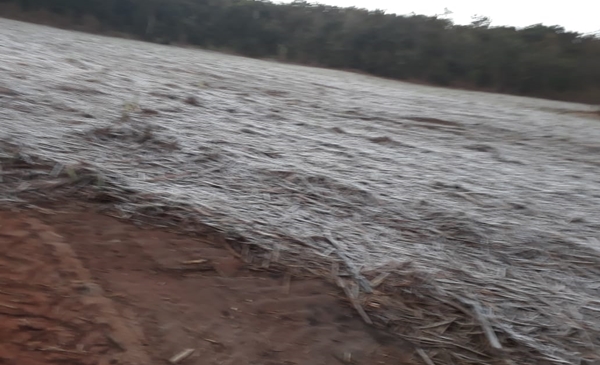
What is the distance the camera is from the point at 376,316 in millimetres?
3158

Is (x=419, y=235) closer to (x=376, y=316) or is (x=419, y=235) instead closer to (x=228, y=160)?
(x=376, y=316)

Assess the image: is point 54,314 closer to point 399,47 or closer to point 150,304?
point 150,304

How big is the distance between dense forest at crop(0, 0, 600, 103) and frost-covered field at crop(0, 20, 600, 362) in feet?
33.6

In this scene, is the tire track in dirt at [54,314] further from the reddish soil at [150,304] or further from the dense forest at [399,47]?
the dense forest at [399,47]

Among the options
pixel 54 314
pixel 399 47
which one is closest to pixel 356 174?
pixel 54 314

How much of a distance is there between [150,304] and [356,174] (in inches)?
101

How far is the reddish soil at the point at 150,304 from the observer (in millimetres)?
2658

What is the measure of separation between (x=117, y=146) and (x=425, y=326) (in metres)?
2.67

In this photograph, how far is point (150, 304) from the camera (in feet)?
9.62

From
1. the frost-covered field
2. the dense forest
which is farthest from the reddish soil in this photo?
the dense forest

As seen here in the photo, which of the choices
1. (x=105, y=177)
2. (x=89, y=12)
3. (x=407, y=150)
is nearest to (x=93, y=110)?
(x=105, y=177)

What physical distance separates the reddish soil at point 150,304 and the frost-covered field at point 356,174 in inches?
16.7

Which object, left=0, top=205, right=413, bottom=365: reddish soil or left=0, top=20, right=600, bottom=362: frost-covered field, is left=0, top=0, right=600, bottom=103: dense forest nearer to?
left=0, top=20, right=600, bottom=362: frost-covered field

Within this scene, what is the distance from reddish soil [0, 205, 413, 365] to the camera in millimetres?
2658
